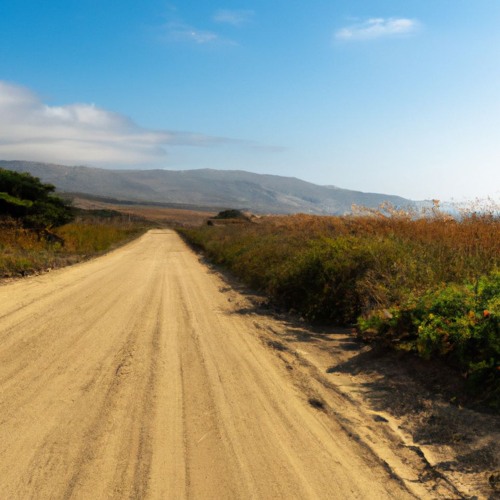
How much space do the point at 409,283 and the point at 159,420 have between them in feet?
16.6

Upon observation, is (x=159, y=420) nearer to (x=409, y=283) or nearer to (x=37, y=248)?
(x=409, y=283)

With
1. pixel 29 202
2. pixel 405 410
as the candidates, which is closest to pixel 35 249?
pixel 29 202

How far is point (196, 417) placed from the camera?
170 inches

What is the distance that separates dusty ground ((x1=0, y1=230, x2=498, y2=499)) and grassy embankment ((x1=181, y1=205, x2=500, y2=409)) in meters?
0.75

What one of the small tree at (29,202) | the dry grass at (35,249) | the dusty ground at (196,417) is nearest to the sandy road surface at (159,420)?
the dusty ground at (196,417)

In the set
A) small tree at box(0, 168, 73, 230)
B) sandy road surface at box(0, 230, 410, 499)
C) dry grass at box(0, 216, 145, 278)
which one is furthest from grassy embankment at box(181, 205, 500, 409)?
small tree at box(0, 168, 73, 230)

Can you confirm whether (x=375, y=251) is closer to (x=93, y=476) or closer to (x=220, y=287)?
(x=220, y=287)

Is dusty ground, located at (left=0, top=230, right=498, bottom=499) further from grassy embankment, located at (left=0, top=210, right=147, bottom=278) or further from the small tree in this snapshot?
the small tree

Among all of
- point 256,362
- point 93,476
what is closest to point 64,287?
point 256,362

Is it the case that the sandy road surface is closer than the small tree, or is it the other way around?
the sandy road surface

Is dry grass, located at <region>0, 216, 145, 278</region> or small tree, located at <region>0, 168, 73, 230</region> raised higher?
small tree, located at <region>0, 168, 73, 230</region>

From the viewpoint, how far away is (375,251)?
30.3 feet

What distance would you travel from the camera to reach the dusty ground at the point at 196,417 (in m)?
3.29

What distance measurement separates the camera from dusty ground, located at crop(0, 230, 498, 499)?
329cm
